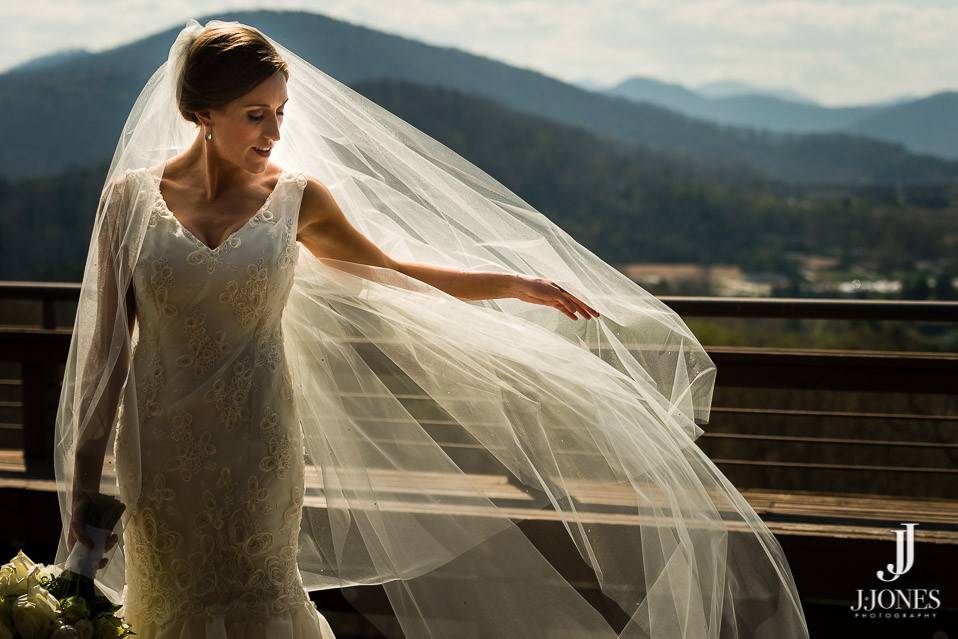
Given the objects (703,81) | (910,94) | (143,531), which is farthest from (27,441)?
(703,81)

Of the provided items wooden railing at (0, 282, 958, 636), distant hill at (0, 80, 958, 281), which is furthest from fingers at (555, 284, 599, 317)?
distant hill at (0, 80, 958, 281)

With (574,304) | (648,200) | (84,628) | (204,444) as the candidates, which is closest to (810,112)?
(648,200)

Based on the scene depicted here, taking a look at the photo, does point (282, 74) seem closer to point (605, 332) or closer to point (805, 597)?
point (605, 332)

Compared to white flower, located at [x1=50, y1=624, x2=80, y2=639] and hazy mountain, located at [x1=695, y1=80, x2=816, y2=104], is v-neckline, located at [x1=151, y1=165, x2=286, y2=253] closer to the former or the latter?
white flower, located at [x1=50, y1=624, x2=80, y2=639]

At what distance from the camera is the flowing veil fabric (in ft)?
7.73

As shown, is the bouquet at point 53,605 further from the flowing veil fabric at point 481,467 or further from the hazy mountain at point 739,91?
the hazy mountain at point 739,91

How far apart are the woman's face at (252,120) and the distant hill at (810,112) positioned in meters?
66.2

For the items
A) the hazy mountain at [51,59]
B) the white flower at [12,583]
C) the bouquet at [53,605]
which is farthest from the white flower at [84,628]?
the hazy mountain at [51,59]

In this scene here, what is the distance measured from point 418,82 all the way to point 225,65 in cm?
5907

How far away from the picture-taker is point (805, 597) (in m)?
3.54

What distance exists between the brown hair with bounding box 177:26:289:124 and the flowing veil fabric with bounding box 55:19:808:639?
136 millimetres

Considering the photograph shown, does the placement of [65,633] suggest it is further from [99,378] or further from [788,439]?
[788,439]

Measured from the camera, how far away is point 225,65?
2.09 metres

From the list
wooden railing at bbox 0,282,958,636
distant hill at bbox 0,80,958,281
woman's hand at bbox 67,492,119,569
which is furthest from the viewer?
distant hill at bbox 0,80,958,281
